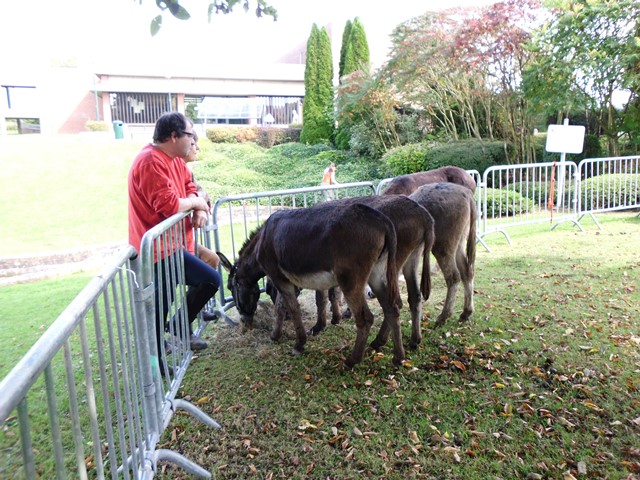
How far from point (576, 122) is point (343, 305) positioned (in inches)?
653

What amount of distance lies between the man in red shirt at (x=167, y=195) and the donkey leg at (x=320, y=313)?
4.47 ft

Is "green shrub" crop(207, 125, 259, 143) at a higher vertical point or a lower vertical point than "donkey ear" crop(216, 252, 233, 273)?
higher

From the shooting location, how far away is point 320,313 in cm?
532

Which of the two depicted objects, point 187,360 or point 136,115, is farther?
point 136,115

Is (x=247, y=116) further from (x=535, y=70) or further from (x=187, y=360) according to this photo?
(x=187, y=360)

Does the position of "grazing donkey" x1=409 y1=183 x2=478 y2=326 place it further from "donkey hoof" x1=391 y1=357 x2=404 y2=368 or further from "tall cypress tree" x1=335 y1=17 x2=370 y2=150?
"tall cypress tree" x1=335 y1=17 x2=370 y2=150

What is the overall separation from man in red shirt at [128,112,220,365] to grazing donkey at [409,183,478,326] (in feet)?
7.95

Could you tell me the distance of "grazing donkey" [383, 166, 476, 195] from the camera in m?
6.85

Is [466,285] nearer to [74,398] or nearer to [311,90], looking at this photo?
[74,398]

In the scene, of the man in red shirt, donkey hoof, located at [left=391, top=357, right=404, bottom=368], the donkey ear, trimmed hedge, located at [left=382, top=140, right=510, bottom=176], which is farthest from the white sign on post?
the man in red shirt

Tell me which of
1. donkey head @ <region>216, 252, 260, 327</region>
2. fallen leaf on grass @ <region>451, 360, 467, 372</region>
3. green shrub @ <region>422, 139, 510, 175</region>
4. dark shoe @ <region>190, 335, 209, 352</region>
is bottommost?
fallen leaf on grass @ <region>451, 360, 467, 372</region>

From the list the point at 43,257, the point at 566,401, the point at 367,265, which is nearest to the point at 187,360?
the point at 367,265

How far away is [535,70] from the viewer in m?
13.4

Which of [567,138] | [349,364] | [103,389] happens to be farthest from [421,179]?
[567,138]
